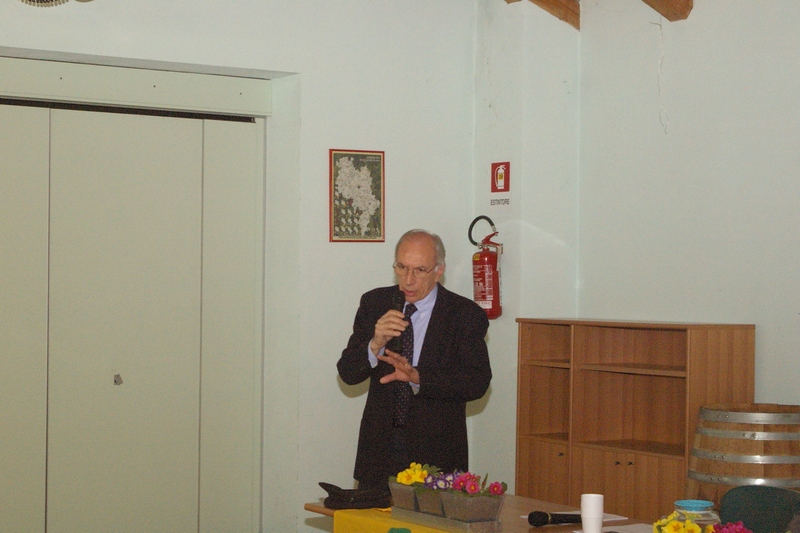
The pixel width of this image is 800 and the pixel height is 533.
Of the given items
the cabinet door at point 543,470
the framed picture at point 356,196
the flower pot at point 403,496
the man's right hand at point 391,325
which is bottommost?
the cabinet door at point 543,470

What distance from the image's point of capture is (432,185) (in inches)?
221

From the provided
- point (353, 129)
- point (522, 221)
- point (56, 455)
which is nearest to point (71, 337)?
point (56, 455)

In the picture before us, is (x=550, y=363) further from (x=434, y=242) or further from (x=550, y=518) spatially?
(x=550, y=518)

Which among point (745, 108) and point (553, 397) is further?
point (553, 397)

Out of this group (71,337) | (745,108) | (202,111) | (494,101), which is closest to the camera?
(745,108)

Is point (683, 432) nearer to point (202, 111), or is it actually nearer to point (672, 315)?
point (672, 315)

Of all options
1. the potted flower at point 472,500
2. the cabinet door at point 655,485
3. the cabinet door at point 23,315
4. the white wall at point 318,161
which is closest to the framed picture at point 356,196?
the white wall at point 318,161

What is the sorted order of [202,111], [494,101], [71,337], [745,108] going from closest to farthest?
[745,108] → [71,337] → [202,111] → [494,101]

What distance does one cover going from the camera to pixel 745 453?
12.3 ft

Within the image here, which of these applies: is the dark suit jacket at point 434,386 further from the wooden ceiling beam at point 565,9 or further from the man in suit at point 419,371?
the wooden ceiling beam at point 565,9

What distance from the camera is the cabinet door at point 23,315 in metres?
4.75

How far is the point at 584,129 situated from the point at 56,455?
3.29 metres

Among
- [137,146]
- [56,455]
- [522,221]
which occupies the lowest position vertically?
[56,455]

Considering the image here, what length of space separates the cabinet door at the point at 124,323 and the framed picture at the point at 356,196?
29.0 inches
